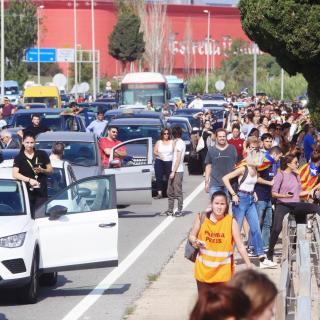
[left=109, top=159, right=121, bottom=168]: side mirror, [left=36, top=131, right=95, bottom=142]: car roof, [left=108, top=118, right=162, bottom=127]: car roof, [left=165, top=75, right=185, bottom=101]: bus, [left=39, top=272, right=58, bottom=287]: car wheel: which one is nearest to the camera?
[left=39, top=272, right=58, bottom=287]: car wheel

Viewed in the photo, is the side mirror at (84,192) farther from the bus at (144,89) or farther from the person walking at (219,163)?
the bus at (144,89)

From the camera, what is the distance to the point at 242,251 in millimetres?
10547

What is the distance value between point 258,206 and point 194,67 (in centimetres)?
11622

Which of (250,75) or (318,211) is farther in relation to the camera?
(250,75)

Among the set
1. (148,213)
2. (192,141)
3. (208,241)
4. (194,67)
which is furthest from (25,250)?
(194,67)

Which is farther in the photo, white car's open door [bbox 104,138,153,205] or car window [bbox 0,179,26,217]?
white car's open door [bbox 104,138,153,205]

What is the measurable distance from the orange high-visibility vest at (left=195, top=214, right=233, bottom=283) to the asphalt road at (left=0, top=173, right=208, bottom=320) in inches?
77.8

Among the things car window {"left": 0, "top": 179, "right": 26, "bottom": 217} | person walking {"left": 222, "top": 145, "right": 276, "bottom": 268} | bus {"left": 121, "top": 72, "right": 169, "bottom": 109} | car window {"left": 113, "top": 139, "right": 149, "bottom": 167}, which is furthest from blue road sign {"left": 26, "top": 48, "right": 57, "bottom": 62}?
car window {"left": 0, "top": 179, "right": 26, "bottom": 217}

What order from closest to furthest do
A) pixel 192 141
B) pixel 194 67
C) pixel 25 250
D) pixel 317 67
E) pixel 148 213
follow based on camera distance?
1. pixel 25 250
2. pixel 317 67
3. pixel 148 213
4. pixel 192 141
5. pixel 194 67

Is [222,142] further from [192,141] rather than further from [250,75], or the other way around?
[250,75]

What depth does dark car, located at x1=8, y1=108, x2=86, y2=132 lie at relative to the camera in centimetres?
3048

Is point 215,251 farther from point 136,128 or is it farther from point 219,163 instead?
point 136,128

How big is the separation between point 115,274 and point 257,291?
34.9 ft

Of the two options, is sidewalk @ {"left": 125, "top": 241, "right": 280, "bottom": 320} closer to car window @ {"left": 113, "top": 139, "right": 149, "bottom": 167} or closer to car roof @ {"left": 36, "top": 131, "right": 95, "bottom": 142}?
car roof @ {"left": 36, "top": 131, "right": 95, "bottom": 142}
